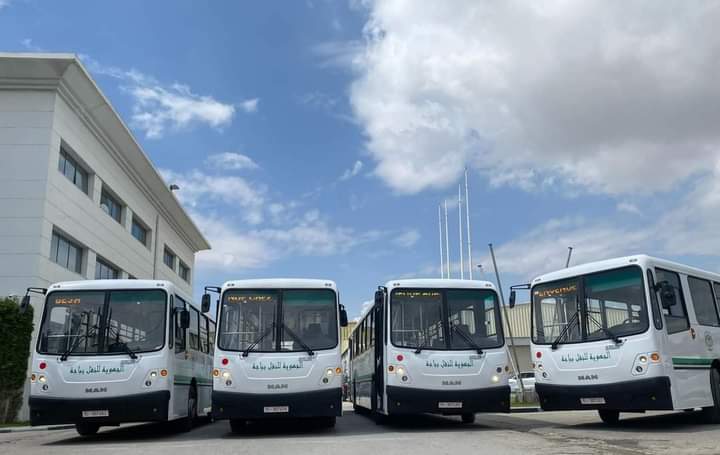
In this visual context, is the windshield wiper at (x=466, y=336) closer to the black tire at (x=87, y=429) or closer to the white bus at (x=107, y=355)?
the white bus at (x=107, y=355)

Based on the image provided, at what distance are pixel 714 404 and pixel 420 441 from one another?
19.6 ft

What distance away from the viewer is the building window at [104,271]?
30.6m

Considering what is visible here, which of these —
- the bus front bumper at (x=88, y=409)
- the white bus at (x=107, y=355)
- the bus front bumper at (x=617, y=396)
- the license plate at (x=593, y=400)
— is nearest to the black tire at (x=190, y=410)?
the white bus at (x=107, y=355)

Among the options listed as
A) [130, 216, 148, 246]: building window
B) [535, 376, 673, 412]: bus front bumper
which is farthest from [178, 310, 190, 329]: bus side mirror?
[130, 216, 148, 246]: building window

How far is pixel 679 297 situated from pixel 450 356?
436 cm

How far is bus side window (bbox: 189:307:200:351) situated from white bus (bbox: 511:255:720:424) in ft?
25.8

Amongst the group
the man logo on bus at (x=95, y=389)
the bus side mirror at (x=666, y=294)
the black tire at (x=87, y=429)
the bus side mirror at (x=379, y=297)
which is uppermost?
the bus side mirror at (x=379, y=297)

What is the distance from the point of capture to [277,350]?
13.2 meters

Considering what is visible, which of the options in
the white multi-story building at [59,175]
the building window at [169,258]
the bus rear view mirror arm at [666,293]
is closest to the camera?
the bus rear view mirror arm at [666,293]

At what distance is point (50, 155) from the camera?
24.5 m

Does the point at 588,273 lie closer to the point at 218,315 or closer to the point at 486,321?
the point at 486,321

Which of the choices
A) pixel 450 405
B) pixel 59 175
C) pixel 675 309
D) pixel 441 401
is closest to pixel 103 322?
pixel 441 401

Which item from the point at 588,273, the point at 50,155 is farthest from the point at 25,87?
the point at 588,273

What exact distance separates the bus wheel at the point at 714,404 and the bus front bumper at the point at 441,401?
381 centimetres
